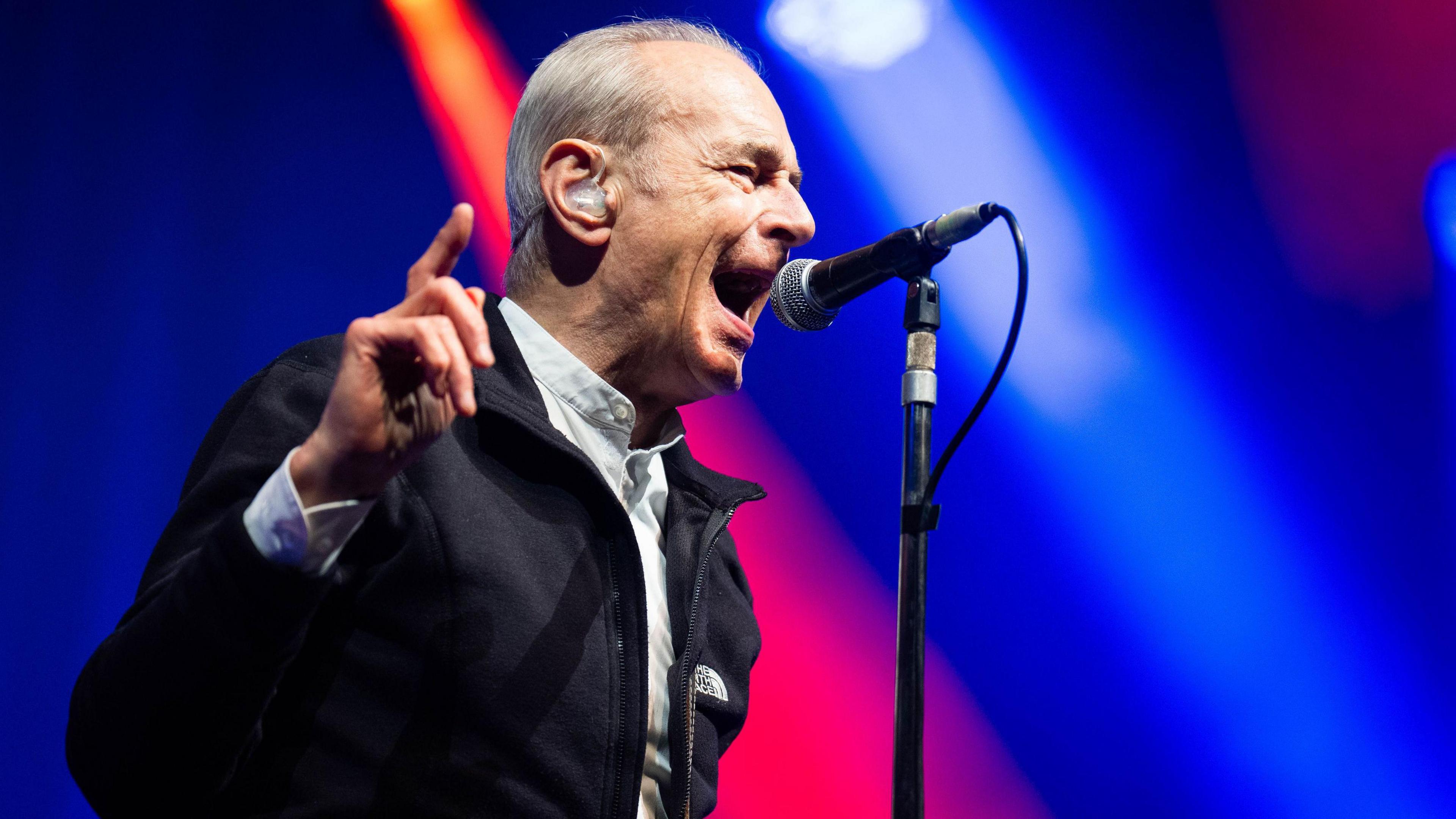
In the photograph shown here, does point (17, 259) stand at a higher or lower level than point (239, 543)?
higher

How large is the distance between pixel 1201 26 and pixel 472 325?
266cm

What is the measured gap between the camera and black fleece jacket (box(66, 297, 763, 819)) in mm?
979

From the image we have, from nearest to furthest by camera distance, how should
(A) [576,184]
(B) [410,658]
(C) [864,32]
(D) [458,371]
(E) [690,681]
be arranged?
1. (D) [458,371]
2. (B) [410,658]
3. (E) [690,681]
4. (A) [576,184]
5. (C) [864,32]

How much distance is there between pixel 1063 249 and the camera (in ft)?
8.86

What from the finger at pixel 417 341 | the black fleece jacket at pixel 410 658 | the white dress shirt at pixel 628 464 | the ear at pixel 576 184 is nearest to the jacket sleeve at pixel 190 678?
the black fleece jacket at pixel 410 658

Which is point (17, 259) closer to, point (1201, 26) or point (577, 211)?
point (577, 211)

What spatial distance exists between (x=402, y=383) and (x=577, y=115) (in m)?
1.02

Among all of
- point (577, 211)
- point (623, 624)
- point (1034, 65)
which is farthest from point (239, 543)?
point (1034, 65)

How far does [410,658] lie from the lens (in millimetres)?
1253

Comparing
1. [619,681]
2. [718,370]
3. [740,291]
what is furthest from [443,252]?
[740,291]

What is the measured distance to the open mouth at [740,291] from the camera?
179 cm

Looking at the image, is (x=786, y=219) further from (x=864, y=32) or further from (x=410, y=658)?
(x=864, y=32)

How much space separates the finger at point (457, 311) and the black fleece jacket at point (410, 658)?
28 centimetres

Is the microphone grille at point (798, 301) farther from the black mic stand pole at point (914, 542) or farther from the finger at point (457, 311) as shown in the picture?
the finger at point (457, 311)
